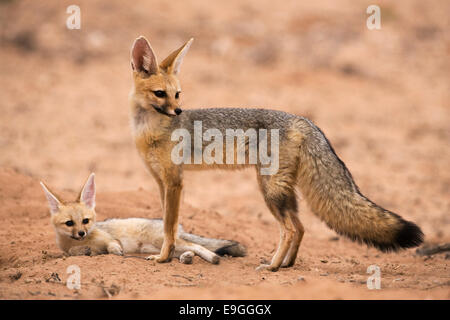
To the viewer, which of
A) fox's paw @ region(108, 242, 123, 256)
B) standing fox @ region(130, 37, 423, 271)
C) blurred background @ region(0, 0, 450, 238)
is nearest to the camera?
standing fox @ region(130, 37, 423, 271)

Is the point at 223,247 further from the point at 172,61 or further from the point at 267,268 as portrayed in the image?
the point at 172,61

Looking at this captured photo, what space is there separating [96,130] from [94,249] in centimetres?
768

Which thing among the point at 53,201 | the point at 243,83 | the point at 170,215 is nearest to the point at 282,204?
the point at 170,215

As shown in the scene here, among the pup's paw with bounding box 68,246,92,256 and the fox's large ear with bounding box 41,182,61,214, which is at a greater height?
the fox's large ear with bounding box 41,182,61,214

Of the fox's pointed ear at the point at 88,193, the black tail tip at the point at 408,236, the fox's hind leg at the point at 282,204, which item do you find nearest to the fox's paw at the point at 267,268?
the fox's hind leg at the point at 282,204

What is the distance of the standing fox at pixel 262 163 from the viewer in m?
5.00

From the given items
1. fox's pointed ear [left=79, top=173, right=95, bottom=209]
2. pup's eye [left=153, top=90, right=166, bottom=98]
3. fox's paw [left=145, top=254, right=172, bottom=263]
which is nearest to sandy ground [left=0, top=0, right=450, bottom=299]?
fox's paw [left=145, top=254, right=172, bottom=263]

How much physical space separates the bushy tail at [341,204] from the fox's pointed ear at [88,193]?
7.11 ft

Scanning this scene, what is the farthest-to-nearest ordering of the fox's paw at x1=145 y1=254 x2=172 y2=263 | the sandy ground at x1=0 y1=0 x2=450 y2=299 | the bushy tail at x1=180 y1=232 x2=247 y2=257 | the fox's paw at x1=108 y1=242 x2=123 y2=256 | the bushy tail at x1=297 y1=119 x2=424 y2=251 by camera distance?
the bushy tail at x1=180 y1=232 x2=247 y2=257
the fox's paw at x1=108 y1=242 x2=123 y2=256
the fox's paw at x1=145 y1=254 x2=172 y2=263
the sandy ground at x1=0 y1=0 x2=450 y2=299
the bushy tail at x1=297 y1=119 x2=424 y2=251

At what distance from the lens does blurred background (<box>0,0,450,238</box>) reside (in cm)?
1059

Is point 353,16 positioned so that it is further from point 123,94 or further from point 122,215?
point 122,215

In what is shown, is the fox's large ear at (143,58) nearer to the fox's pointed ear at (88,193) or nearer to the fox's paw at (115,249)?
the fox's pointed ear at (88,193)

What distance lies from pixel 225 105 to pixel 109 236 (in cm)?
826

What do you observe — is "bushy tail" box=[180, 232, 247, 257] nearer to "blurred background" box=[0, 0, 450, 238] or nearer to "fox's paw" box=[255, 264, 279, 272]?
"fox's paw" box=[255, 264, 279, 272]
